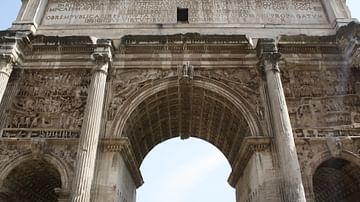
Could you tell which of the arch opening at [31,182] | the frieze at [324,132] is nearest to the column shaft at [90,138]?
the arch opening at [31,182]

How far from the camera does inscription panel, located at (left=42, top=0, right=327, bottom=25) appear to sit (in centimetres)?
1339

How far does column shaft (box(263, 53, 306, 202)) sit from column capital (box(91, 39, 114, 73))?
531cm

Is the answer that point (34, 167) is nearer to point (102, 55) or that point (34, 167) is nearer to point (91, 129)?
point (91, 129)

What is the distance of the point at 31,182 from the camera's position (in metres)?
11.2

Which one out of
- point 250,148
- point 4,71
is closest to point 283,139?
point 250,148

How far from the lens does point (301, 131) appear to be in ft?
35.0

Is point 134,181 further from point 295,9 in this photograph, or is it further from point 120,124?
point 295,9

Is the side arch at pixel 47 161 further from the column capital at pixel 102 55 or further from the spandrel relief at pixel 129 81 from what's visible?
the column capital at pixel 102 55

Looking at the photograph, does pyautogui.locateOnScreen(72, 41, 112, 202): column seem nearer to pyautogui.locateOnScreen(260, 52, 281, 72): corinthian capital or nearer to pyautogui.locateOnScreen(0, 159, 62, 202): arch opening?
pyautogui.locateOnScreen(0, 159, 62, 202): arch opening

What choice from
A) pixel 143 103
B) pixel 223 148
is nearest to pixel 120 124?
pixel 143 103

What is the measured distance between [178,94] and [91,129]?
3.50 m

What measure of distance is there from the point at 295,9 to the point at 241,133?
5.88 metres

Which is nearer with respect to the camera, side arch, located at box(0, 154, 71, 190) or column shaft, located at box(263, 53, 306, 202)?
column shaft, located at box(263, 53, 306, 202)

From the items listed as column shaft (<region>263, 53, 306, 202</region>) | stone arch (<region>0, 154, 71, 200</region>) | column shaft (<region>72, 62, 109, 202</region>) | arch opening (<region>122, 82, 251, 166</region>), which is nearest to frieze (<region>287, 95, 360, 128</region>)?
column shaft (<region>263, 53, 306, 202</region>)
